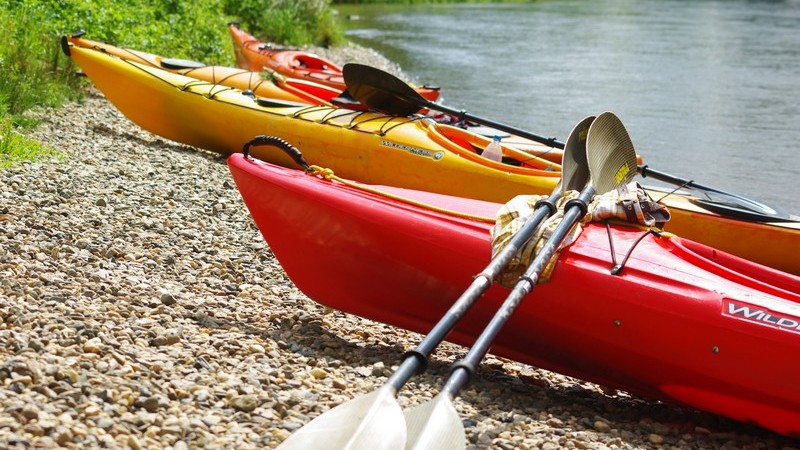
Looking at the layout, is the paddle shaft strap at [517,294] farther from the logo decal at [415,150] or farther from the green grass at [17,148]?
the green grass at [17,148]

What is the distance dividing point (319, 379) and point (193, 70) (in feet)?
17.4

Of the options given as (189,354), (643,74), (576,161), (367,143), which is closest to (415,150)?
(367,143)

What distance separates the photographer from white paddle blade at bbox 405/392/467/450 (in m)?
2.78

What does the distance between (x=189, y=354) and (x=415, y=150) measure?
10.5ft

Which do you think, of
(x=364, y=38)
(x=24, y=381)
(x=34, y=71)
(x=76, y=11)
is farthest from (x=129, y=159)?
(x=364, y=38)

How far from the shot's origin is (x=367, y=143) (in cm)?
671

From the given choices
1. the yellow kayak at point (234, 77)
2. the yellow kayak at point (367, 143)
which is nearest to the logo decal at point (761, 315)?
the yellow kayak at point (367, 143)

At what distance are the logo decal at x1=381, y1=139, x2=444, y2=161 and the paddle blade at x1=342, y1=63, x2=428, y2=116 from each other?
460mm

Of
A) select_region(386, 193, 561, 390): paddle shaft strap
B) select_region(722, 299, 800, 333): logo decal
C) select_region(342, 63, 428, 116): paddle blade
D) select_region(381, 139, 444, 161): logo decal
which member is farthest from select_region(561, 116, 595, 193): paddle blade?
select_region(342, 63, 428, 116): paddle blade

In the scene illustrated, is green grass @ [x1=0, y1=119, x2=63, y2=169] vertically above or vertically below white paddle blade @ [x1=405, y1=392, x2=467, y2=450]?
below

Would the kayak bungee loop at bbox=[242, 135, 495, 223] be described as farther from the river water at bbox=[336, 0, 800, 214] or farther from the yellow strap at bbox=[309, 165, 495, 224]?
the river water at bbox=[336, 0, 800, 214]

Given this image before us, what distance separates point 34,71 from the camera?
7727 millimetres

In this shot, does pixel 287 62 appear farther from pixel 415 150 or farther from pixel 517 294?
pixel 517 294

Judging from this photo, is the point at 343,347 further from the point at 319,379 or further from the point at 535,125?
the point at 535,125
